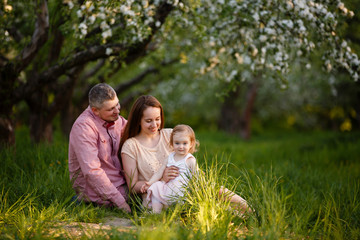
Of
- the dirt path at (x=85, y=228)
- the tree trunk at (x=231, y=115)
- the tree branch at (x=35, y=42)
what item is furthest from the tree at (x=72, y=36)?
the tree trunk at (x=231, y=115)

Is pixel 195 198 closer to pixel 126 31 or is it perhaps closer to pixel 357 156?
pixel 126 31

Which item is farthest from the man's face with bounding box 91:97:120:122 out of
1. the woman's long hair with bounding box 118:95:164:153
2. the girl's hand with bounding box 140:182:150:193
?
the girl's hand with bounding box 140:182:150:193

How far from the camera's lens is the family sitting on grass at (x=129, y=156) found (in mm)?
3834

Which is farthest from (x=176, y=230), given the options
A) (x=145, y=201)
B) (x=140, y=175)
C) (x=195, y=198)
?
(x=140, y=175)

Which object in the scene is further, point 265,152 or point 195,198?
point 265,152

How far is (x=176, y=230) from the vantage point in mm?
3150

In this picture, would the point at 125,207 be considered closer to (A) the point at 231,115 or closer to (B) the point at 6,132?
(B) the point at 6,132

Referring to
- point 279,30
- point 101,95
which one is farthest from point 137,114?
point 279,30

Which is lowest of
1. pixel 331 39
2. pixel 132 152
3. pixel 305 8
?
pixel 132 152

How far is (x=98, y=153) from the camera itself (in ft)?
13.3

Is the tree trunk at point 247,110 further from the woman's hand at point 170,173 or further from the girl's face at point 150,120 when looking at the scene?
the woman's hand at point 170,173

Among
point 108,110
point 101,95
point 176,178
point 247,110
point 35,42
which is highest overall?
point 35,42

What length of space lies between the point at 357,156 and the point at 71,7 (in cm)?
733

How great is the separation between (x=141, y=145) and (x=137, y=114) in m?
0.36
